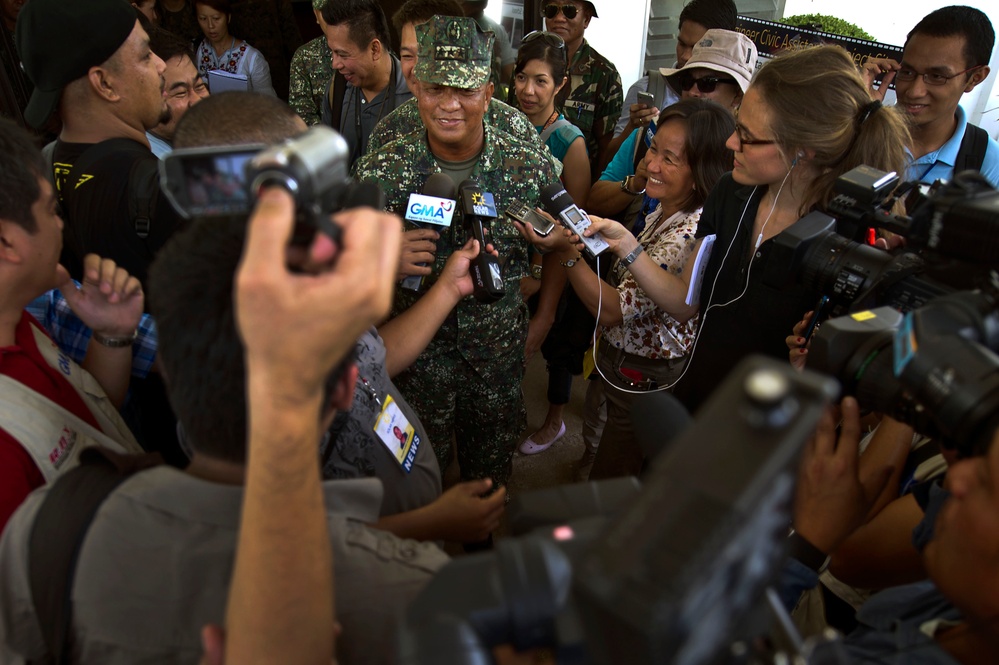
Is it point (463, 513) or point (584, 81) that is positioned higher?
point (584, 81)

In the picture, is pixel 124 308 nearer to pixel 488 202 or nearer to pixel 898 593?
pixel 488 202

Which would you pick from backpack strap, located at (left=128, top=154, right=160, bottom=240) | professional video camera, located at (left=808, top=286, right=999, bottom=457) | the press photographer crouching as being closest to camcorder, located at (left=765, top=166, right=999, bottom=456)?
professional video camera, located at (left=808, top=286, right=999, bottom=457)

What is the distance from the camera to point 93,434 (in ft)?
3.81

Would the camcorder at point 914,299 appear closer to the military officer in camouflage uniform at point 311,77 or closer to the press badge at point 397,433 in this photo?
the press badge at point 397,433

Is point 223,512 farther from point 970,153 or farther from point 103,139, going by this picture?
point 970,153

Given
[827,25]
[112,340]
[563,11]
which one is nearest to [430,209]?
[112,340]

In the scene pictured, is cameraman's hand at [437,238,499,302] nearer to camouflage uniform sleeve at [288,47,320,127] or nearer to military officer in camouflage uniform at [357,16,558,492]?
military officer in camouflage uniform at [357,16,558,492]

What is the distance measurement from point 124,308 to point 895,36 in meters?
4.86

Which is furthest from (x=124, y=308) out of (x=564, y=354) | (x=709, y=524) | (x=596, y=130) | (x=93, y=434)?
(x=596, y=130)

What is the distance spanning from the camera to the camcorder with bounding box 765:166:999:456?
0.70m

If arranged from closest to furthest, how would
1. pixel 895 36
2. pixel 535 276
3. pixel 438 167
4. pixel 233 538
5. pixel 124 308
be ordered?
pixel 233 538 < pixel 124 308 < pixel 438 167 < pixel 535 276 < pixel 895 36

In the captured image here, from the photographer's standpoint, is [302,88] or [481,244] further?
[302,88]

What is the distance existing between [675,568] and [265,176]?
18.6 inches

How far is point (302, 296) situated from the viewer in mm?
498
